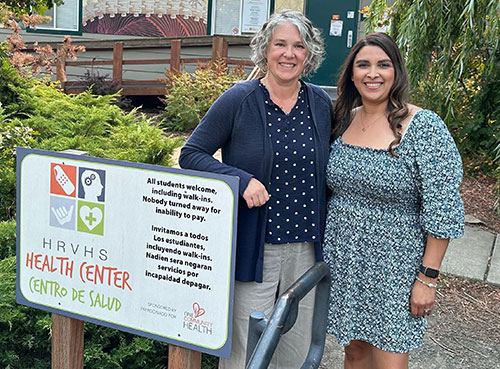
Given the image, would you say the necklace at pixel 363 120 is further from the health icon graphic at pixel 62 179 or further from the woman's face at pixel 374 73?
the health icon graphic at pixel 62 179

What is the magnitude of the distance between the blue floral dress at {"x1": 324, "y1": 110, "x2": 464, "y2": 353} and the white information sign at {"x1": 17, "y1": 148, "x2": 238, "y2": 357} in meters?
0.58

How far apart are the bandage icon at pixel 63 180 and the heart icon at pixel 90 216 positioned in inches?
3.5

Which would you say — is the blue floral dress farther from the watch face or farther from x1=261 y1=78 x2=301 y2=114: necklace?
x1=261 y1=78 x2=301 y2=114: necklace

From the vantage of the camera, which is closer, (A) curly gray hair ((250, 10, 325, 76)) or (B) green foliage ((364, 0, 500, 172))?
(A) curly gray hair ((250, 10, 325, 76))

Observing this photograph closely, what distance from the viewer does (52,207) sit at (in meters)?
2.53

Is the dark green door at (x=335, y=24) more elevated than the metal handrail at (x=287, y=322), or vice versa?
the dark green door at (x=335, y=24)

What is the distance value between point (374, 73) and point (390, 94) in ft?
0.39

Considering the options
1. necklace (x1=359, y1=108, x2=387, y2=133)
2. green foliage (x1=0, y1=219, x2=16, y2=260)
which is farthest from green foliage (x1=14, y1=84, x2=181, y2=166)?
necklace (x1=359, y1=108, x2=387, y2=133)

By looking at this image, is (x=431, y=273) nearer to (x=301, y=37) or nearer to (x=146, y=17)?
(x=301, y=37)

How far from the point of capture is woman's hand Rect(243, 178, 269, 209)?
8.07ft

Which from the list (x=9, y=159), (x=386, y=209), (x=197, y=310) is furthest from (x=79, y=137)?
(x=386, y=209)

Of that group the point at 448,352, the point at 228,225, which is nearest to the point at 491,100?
the point at 448,352

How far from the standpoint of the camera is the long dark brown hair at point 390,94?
256 cm

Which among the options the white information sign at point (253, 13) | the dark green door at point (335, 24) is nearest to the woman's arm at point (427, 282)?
the dark green door at point (335, 24)
